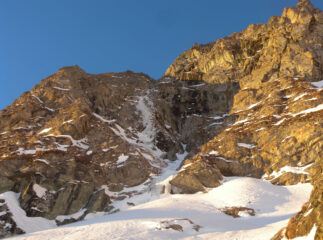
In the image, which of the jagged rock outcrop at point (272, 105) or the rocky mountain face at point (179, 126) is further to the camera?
the rocky mountain face at point (179, 126)

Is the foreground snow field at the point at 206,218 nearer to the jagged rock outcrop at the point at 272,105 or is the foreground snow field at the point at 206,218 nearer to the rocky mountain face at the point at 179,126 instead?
the jagged rock outcrop at the point at 272,105

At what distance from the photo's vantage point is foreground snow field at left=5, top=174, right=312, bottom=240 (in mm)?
22906

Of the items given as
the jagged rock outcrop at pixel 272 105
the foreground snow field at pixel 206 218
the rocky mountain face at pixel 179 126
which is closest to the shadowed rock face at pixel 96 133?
the rocky mountain face at pixel 179 126

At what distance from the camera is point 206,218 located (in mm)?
27500

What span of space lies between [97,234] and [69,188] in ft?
64.8

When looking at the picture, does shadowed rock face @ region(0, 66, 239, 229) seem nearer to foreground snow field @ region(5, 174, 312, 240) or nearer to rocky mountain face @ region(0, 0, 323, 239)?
rocky mountain face @ region(0, 0, 323, 239)

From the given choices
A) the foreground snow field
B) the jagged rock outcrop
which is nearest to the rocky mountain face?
the jagged rock outcrop

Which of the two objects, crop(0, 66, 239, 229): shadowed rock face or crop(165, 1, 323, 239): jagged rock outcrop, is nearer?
crop(165, 1, 323, 239): jagged rock outcrop

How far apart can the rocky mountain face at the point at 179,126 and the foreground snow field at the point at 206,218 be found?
3843mm

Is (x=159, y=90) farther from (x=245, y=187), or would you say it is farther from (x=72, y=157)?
(x=245, y=187)

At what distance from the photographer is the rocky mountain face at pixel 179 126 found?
130ft

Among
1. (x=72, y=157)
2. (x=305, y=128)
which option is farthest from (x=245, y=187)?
(x=72, y=157)

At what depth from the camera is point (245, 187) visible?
115ft

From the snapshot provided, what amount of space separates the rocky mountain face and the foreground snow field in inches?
151
